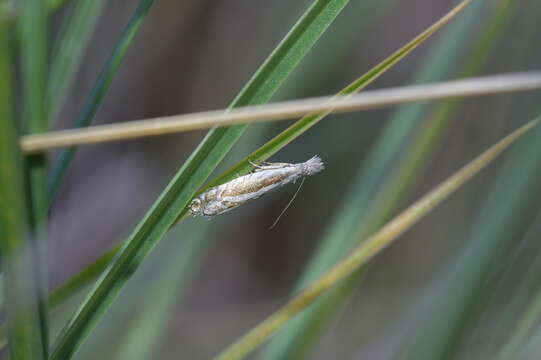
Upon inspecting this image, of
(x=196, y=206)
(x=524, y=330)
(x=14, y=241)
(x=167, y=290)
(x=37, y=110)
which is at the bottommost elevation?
(x=167, y=290)

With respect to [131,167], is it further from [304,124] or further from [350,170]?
[304,124]

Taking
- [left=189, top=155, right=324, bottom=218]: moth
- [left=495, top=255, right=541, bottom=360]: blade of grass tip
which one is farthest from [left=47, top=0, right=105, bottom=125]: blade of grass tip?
[left=495, top=255, right=541, bottom=360]: blade of grass tip

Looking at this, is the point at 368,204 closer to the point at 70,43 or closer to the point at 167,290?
the point at 167,290

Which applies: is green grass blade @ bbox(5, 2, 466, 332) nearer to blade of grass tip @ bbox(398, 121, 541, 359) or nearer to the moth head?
the moth head

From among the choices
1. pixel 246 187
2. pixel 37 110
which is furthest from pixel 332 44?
pixel 37 110

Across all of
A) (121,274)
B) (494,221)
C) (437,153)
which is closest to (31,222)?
(121,274)

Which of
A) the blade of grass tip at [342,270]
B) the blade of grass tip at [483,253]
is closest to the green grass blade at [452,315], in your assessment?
the blade of grass tip at [483,253]
